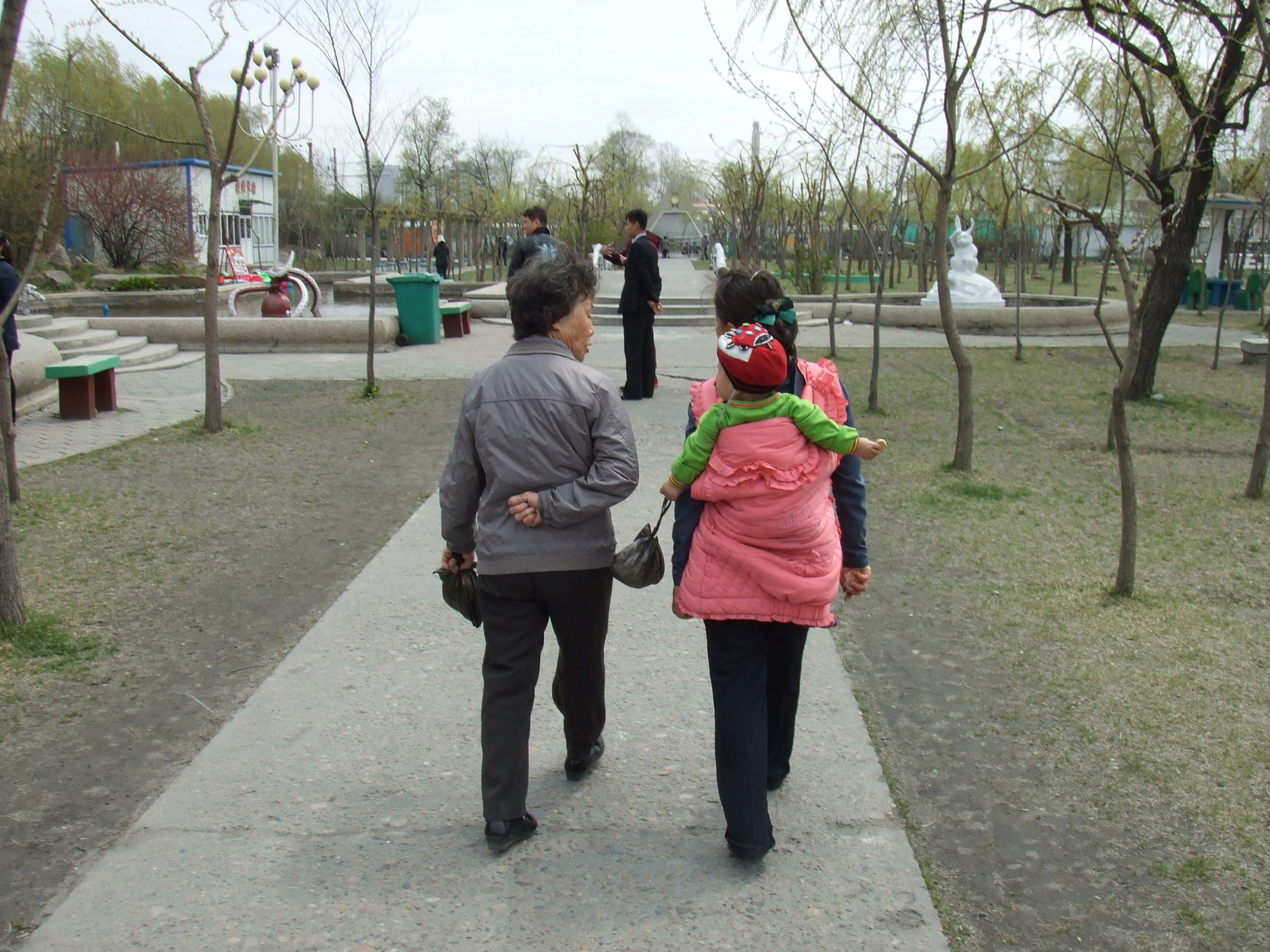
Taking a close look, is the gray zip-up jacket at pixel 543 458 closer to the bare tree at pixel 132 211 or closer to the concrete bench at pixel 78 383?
the concrete bench at pixel 78 383

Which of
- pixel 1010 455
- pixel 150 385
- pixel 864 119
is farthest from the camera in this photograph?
pixel 150 385

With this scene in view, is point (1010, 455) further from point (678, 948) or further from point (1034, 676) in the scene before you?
point (678, 948)

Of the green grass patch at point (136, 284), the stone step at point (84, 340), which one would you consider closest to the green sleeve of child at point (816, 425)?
the stone step at point (84, 340)

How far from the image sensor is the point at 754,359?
2.82 m

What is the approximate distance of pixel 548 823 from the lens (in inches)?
130

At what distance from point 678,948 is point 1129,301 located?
14.4 ft

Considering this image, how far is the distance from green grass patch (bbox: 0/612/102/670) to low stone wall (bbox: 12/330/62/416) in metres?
6.02

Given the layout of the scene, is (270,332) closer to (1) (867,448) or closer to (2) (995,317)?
(2) (995,317)

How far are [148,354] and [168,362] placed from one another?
0.87 ft

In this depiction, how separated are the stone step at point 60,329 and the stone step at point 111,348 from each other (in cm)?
27

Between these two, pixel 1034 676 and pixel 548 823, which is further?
pixel 1034 676

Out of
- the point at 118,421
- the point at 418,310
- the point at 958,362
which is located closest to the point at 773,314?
the point at 958,362

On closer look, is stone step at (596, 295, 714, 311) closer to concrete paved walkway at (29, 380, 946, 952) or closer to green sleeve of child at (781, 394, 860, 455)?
concrete paved walkway at (29, 380, 946, 952)

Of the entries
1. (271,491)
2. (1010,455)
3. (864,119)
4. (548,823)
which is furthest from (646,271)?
(548,823)
